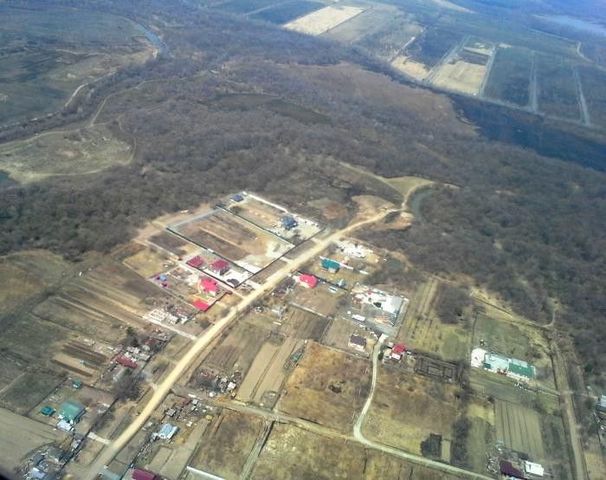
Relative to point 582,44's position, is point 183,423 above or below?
below

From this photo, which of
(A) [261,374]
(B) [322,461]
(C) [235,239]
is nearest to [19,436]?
(A) [261,374]

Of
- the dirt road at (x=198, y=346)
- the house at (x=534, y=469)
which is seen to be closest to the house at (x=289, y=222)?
the dirt road at (x=198, y=346)

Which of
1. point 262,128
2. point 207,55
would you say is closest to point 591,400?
point 262,128

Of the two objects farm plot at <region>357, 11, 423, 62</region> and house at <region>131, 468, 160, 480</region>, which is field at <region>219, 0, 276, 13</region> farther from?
house at <region>131, 468, 160, 480</region>

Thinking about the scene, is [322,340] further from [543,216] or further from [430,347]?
[543,216]

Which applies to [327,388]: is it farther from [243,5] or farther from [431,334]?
[243,5]

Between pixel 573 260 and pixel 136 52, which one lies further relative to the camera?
pixel 136 52
